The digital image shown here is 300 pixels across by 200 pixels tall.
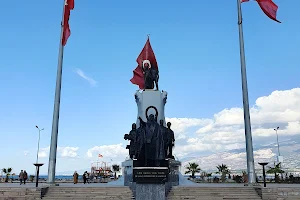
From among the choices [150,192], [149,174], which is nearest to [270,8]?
[149,174]

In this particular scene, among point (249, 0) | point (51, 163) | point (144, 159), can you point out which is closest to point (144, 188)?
point (144, 159)

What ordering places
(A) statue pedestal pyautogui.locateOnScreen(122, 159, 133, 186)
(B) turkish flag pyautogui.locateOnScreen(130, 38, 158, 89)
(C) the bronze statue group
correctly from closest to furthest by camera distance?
(C) the bronze statue group < (A) statue pedestal pyautogui.locateOnScreen(122, 159, 133, 186) < (B) turkish flag pyautogui.locateOnScreen(130, 38, 158, 89)

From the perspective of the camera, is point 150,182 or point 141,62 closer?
point 150,182

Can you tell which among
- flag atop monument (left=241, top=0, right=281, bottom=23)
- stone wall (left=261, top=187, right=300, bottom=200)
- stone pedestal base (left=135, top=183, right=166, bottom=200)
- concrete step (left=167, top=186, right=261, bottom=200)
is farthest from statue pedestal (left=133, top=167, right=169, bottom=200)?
flag atop monument (left=241, top=0, right=281, bottom=23)

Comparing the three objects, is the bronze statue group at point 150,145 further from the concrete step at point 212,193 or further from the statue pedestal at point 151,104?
the statue pedestal at point 151,104

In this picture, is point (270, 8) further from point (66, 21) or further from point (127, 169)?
point (127, 169)

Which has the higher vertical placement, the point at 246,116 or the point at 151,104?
the point at 151,104

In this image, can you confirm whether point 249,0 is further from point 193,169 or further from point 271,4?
point 193,169

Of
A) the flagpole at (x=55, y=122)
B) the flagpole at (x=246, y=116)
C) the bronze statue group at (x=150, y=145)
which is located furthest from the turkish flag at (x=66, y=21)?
the flagpole at (x=246, y=116)

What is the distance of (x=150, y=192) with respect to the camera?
14.7 meters

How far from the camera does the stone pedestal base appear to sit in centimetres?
1467

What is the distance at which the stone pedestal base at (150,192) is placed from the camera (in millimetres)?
14672

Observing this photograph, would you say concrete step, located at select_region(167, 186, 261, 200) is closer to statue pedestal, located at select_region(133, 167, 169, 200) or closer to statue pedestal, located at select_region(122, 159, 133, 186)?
statue pedestal, located at select_region(133, 167, 169, 200)

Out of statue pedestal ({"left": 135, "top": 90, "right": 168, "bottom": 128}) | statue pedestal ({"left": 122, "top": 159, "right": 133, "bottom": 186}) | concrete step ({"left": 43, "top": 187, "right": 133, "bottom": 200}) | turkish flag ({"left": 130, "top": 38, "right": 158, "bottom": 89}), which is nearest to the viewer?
concrete step ({"left": 43, "top": 187, "right": 133, "bottom": 200})
